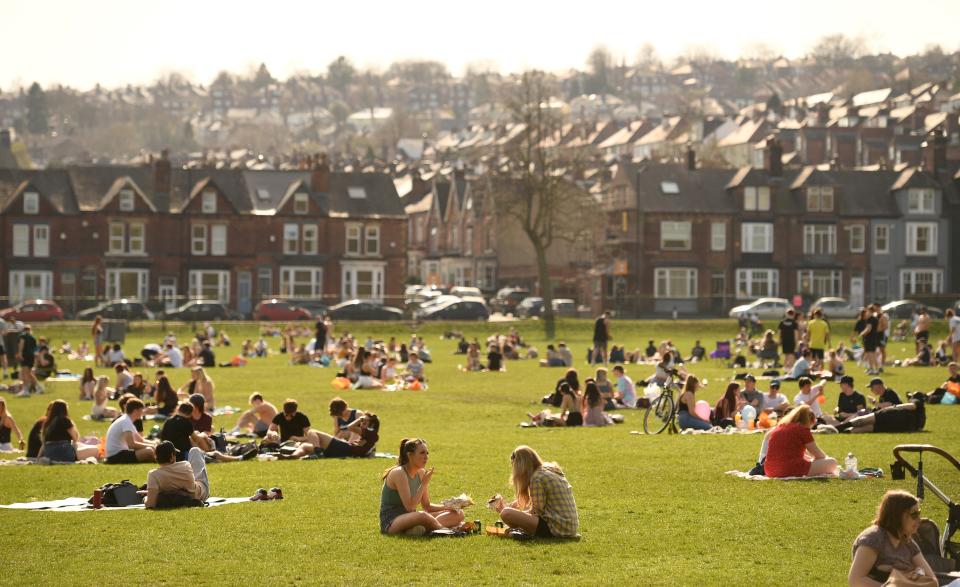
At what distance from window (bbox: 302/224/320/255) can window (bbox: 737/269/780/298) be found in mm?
26390

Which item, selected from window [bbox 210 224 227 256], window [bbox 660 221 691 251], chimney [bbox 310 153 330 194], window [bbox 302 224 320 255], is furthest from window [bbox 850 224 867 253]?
window [bbox 210 224 227 256]

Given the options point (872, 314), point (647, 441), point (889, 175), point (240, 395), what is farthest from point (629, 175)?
point (647, 441)

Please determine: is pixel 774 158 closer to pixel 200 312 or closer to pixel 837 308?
pixel 837 308

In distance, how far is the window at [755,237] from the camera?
9481 cm

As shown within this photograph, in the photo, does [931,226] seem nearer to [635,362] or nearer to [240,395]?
[635,362]

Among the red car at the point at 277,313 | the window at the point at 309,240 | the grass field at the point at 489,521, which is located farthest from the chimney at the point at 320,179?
the grass field at the point at 489,521

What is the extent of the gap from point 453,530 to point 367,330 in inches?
2225

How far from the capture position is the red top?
67.5 ft

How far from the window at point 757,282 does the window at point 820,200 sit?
467 cm

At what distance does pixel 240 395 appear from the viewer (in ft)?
126

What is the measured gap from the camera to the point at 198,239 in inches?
3625

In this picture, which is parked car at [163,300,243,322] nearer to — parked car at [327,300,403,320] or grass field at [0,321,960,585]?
parked car at [327,300,403,320]

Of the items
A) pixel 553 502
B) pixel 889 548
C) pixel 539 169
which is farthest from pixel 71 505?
pixel 539 169

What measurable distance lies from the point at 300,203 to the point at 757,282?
28875 mm
